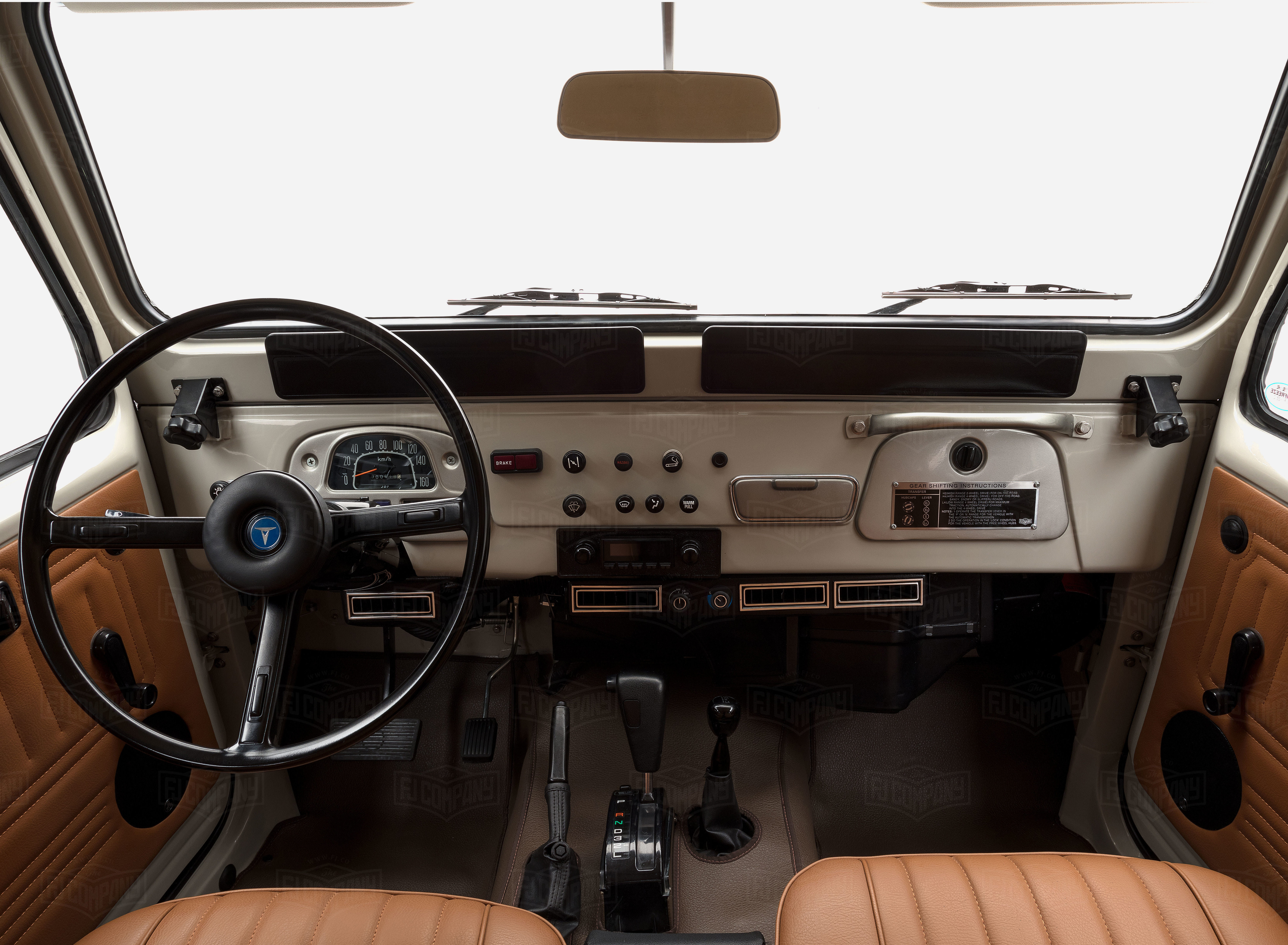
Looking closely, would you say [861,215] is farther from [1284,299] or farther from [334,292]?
[334,292]

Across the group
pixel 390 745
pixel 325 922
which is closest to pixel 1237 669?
pixel 325 922

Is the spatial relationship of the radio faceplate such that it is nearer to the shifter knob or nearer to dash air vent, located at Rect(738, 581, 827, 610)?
dash air vent, located at Rect(738, 581, 827, 610)

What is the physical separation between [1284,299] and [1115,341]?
312 millimetres

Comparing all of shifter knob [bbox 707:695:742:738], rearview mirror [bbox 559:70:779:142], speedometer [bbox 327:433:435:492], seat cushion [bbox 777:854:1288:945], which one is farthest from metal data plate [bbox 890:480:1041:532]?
speedometer [bbox 327:433:435:492]

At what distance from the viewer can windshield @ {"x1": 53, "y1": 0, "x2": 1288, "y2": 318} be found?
1394 millimetres

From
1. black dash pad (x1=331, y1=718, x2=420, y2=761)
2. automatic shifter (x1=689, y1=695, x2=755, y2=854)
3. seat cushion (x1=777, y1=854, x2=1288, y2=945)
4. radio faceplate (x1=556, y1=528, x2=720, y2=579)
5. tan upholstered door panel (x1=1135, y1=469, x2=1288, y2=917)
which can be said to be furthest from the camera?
black dash pad (x1=331, y1=718, x2=420, y2=761)

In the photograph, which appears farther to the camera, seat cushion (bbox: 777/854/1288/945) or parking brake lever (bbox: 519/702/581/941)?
parking brake lever (bbox: 519/702/581/941)

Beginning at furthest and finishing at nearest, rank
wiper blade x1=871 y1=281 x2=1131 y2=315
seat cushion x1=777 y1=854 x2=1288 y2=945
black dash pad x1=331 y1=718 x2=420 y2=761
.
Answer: black dash pad x1=331 y1=718 x2=420 y2=761, wiper blade x1=871 y1=281 x2=1131 y2=315, seat cushion x1=777 y1=854 x2=1288 y2=945

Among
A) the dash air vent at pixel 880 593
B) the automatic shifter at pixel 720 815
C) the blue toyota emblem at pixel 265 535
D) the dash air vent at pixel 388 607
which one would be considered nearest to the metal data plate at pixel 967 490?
the dash air vent at pixel 880 593

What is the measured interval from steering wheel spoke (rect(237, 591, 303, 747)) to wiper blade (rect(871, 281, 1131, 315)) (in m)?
1.37

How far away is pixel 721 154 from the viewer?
1499 millimetres

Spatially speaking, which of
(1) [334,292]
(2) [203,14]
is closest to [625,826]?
(1) [334,292]

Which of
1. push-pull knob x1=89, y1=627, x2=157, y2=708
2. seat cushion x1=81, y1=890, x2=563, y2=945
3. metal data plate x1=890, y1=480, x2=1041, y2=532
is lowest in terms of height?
seat cushion x1=81, y1=890, x2=563, y2=945

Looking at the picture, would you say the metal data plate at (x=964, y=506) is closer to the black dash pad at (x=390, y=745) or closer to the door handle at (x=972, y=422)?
the door handle at (x=972, y=422)
